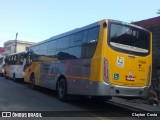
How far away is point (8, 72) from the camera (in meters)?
30.9

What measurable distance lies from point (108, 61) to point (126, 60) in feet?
2.58

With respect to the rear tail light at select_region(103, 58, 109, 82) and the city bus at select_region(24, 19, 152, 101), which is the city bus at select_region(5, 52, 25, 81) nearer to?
the city bus at select_region(24, 19, 152, 101)

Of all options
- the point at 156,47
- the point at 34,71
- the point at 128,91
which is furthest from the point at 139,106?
the point at 34,71

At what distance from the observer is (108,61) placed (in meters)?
10.9

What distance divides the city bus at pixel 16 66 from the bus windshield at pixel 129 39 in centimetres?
1429

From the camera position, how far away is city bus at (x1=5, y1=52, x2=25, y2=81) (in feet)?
83.9

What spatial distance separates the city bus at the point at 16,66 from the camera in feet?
83.9

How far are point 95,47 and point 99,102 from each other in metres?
3.79

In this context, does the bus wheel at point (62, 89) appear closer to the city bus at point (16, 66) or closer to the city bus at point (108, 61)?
the city bus at point (108, 61)

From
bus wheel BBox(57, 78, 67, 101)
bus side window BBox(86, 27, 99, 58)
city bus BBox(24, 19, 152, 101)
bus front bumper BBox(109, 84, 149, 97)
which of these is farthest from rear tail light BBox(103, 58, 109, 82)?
bus wheel BBox(57, 78, 67, 101)

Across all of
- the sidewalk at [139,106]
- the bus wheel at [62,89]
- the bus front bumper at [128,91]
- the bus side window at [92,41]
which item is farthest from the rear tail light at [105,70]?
the bus wheel at [62,89]

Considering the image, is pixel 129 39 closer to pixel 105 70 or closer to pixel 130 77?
pixel 130 77

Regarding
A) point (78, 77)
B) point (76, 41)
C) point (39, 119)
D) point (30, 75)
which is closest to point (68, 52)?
point (76, 41)

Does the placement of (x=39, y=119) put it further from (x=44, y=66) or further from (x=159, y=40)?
(x=159, y=40)
